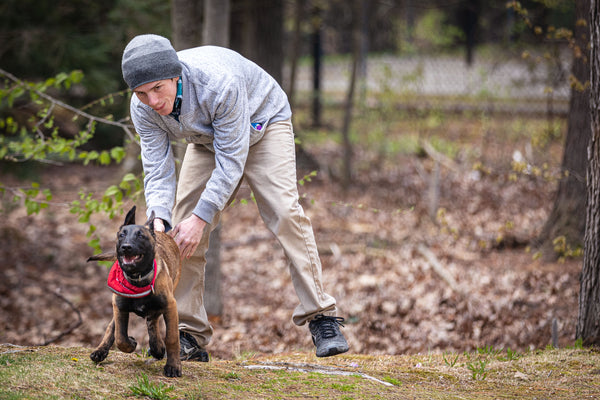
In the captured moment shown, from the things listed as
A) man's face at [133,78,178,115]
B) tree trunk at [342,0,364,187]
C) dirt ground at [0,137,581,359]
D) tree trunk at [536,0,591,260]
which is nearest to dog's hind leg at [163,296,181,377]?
man's face at [133,78,178,115]

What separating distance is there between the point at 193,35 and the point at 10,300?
14.4 ft

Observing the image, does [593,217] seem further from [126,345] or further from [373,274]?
[373,274]

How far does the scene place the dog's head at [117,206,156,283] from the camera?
9.82 ft

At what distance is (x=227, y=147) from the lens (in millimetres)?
3545

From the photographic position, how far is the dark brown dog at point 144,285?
3031 millimetres

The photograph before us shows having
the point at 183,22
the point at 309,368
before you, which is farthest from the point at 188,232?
the point at 183,22

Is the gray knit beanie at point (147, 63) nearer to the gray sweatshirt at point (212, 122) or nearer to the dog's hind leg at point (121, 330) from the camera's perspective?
the gray sweatshirt at point (212, 122)

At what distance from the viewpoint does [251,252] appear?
9289mm

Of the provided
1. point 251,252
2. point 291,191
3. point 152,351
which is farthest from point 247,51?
point 152,351

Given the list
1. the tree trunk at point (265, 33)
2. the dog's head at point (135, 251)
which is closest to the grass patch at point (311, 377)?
the dog's head at point (135, 251)

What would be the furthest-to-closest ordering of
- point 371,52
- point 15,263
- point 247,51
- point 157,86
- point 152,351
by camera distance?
point 371,52 < point 247,51 < point 15,263 < point 152,351 < point 157,86

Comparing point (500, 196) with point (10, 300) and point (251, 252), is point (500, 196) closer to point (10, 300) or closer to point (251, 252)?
point (251, 252)

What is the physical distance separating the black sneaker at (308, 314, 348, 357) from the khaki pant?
0.05 metres

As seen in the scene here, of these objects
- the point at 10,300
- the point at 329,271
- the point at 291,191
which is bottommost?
the point at 10,300
